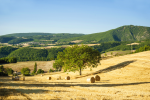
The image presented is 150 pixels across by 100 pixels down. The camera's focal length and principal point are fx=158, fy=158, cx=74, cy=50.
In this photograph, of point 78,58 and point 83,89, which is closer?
point 83,89

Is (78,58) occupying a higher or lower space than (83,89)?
higher

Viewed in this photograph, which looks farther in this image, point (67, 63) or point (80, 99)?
point (67, 63)

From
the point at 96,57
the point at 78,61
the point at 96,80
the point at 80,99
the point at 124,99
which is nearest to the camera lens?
the point at 80,99

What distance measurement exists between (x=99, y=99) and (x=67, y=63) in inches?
1573

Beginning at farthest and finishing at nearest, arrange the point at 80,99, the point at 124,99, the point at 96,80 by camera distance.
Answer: the point at 96,80
the point at 124,99
the point at 80,99

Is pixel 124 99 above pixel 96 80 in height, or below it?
above

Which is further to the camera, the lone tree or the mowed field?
the lone tree

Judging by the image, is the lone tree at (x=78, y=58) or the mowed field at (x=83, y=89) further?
the lone tree at (x=78, y=58)

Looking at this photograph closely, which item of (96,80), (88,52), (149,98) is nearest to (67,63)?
(88,52)

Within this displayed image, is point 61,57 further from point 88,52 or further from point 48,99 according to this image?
point 48,99

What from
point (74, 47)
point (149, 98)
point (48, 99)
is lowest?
point (149, 98)

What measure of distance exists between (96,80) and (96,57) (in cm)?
1832

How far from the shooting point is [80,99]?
49.2 feet

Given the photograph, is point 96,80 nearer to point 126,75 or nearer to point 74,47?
point 126,75
